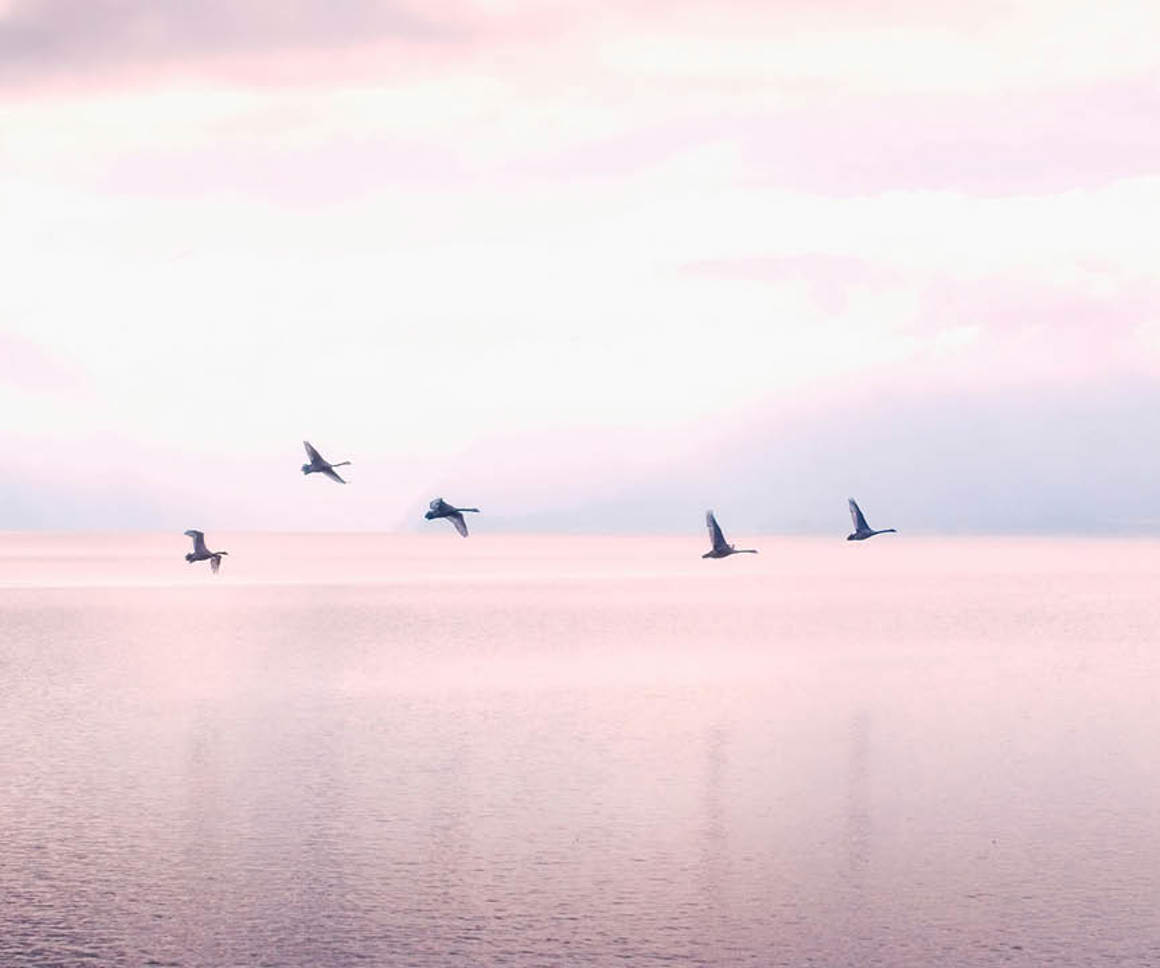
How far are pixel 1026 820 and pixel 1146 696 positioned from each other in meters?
52.8

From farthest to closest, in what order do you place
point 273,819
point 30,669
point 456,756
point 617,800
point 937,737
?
point 30,669 → point 937,737 → point 456,756 → point 617,800 → point 273,819

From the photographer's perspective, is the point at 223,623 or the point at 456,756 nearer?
the point at 456,756

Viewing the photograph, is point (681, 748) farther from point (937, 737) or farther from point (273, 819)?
point (273, 819)

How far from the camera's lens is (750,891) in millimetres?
53781

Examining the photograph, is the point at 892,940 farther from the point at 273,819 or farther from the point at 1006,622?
the point at 1006,622

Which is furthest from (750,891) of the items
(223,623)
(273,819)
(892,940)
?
(223,623)

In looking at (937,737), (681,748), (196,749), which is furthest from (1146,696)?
(196,749)

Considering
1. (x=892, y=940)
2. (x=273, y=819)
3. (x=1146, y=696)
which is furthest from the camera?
(x=1146, y=696)

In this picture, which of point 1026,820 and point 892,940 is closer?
point 892,940

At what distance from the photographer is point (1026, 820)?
6569 centimetres

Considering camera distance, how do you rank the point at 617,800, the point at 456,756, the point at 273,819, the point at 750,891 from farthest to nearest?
the point at 456,756 → the point at 617,800 → the point at 273,819 → the point at 750,891

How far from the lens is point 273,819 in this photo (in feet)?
214

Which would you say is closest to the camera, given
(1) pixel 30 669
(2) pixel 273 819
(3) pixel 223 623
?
(2) pixel 273 819

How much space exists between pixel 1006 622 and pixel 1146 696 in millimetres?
86095
